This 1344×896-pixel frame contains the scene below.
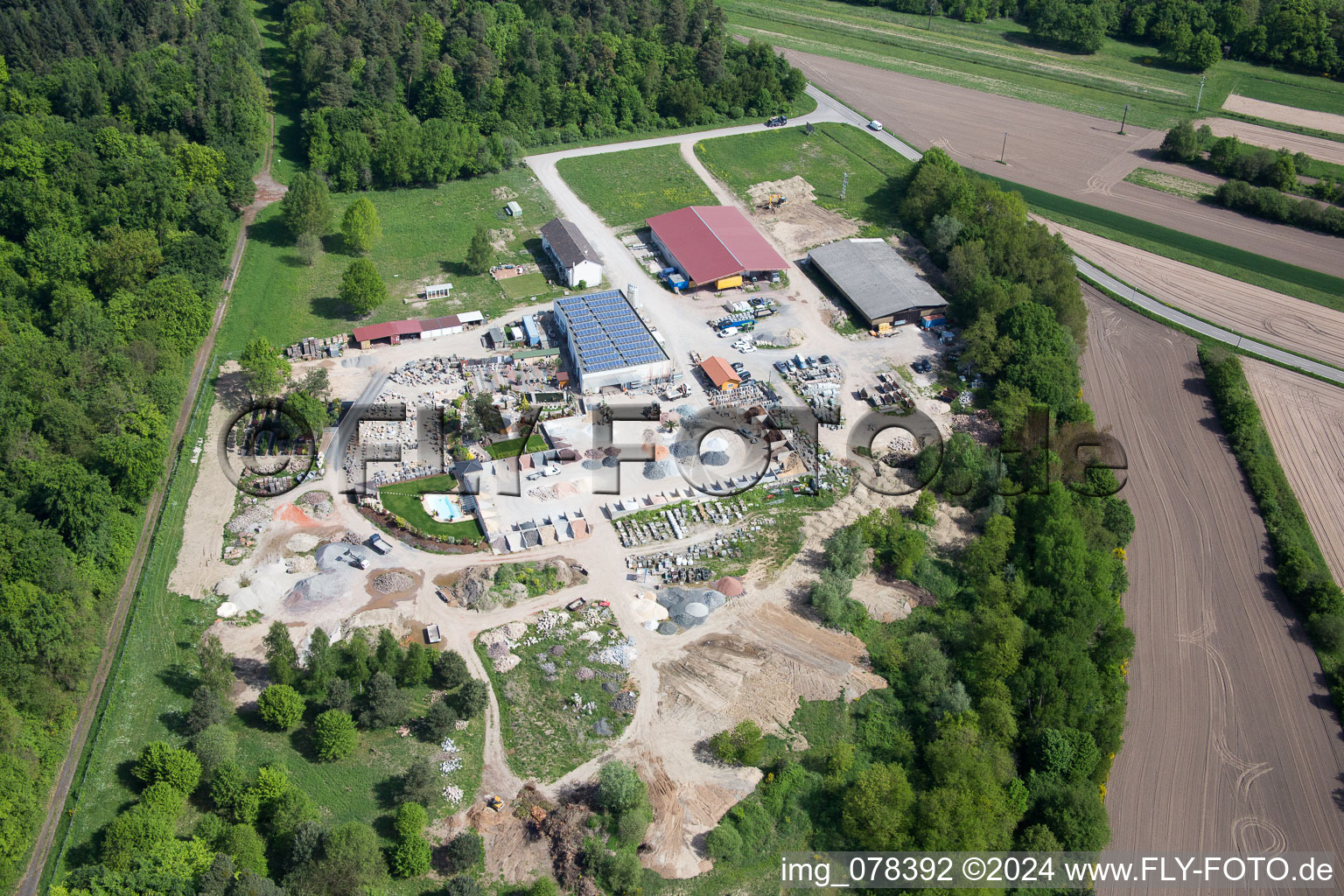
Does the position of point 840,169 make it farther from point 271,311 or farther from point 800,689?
point 800,689

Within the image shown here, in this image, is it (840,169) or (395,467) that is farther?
(840,169)

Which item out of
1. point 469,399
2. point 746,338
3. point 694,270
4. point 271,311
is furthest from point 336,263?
point 746,338

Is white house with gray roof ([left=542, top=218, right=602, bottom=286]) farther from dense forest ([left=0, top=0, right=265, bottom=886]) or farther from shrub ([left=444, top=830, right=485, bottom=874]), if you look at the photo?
shrub ([left=444, top=830, right=485, bottom=874])

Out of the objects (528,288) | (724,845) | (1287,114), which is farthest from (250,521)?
(1287,114)

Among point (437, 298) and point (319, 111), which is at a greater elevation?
point (319, 111)

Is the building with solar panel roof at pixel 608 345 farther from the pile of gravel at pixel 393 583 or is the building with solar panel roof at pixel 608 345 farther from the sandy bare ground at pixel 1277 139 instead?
the sandy bare ground at pixel 1277 139

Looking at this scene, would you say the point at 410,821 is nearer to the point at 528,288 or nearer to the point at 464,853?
the point at 464,853
